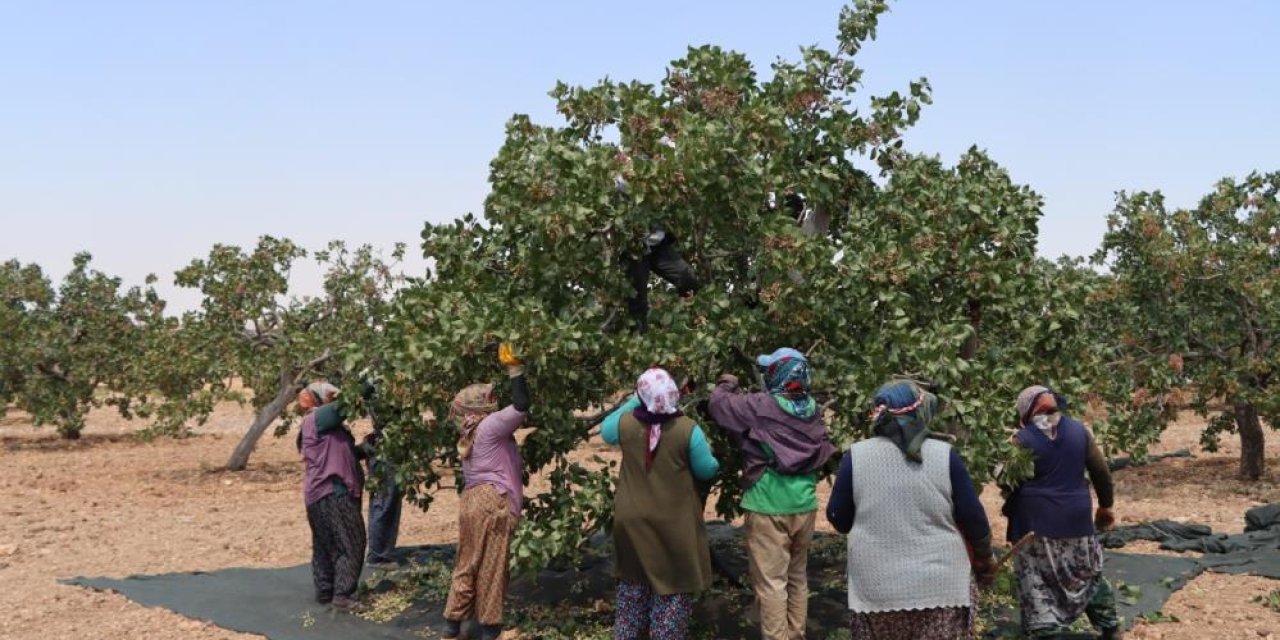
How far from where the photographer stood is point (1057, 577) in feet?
20.2

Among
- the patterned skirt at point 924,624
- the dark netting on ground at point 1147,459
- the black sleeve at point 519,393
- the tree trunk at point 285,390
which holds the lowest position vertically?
the patterned skirt at point 924,624

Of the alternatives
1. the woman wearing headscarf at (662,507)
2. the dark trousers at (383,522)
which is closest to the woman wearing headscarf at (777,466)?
the woman wearing headscarf at (662,507)

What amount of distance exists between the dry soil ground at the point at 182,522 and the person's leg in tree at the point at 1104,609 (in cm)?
51

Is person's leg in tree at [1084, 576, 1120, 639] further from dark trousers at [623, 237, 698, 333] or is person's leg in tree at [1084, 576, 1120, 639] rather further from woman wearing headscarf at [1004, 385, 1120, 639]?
dark trousers at [623, 237, 698, 333]

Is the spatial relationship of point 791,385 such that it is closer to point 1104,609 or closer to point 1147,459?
point 1104,609

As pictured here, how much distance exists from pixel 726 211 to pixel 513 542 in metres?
2.35

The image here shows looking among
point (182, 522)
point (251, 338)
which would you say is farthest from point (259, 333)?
point (182, 522)

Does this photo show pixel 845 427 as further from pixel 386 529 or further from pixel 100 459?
pixel 100 459

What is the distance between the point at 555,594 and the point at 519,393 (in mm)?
2071

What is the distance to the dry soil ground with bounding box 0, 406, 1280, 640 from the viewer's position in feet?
24.1

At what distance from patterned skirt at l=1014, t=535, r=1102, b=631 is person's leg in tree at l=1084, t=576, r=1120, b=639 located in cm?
6

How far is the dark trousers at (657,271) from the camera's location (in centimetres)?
684

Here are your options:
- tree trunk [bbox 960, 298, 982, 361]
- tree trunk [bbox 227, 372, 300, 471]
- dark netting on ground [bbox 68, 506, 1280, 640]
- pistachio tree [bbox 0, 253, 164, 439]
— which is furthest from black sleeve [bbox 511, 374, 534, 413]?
pistachio tree [bbox 0, 253, 164, 439]

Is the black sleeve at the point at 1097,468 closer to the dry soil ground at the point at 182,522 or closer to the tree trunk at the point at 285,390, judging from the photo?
the dry soil ground at the point at 182,522
